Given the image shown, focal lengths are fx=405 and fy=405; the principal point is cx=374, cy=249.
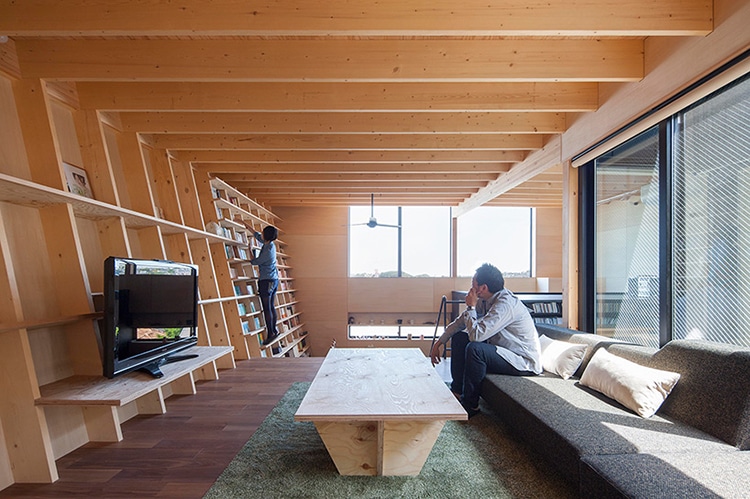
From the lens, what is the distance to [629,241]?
3211mm

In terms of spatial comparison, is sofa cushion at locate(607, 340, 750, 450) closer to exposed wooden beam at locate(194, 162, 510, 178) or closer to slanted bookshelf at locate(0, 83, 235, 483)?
slanted bookshelf at locate(0, 83, 235, 483)

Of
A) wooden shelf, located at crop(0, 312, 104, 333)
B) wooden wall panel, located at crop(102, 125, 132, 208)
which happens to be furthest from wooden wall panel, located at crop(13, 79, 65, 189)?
wooden wall panel, located at crop(102, 125, 132, 208)

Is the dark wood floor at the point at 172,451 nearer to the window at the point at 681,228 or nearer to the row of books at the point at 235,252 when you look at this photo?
the row of books at the point at 235,252

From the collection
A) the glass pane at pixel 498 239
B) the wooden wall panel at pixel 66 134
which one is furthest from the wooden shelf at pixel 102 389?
the glass pane at pixel 498 239

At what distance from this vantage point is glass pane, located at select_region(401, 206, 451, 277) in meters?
9.35

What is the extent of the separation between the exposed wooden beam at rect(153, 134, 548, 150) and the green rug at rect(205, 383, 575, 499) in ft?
9.18

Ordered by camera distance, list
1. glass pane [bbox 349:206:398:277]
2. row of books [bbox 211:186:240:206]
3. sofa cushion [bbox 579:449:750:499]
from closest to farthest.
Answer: sofa cushion [bbox 579:449:750:499], row of books [bbox 211:186:240:206], glass pane [bbox 349:206:398:277]

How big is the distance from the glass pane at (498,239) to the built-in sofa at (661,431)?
6773 millimetres

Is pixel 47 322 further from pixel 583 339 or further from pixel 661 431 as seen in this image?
pixel 583 339

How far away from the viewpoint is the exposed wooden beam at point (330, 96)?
3.24 m

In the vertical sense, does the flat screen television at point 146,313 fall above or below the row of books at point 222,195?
below

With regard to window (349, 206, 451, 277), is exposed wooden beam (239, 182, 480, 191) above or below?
above

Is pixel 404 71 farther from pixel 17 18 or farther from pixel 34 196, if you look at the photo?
pixel 34 196

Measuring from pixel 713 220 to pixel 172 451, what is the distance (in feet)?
11.7
